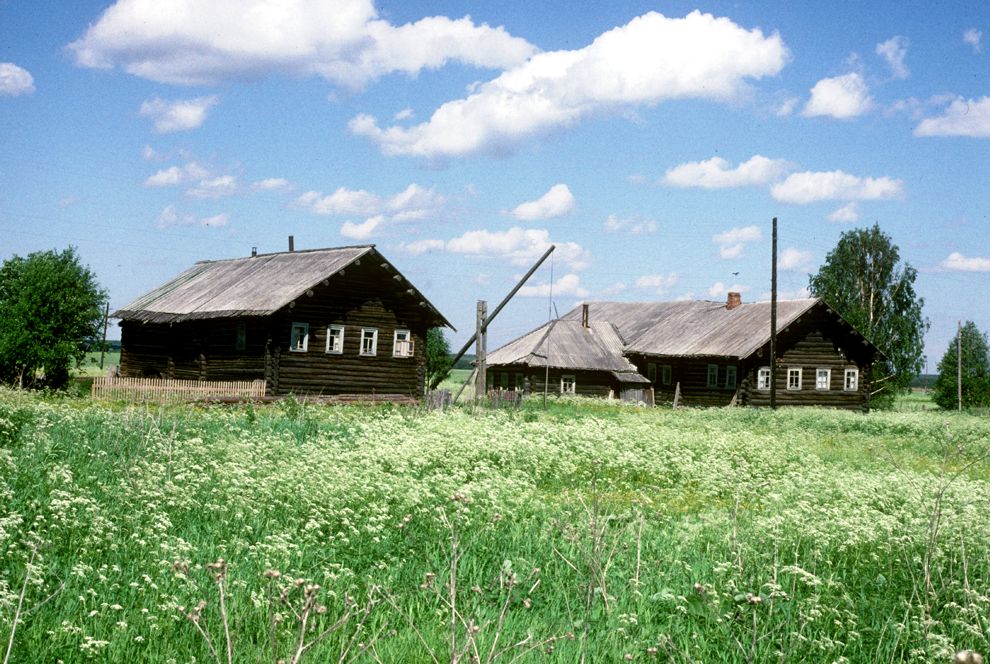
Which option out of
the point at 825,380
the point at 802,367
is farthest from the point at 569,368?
the point at 825,380

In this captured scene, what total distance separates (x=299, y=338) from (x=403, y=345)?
12.7ft

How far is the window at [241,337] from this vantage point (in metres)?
30.6

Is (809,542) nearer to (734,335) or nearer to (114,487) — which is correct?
(114,487)

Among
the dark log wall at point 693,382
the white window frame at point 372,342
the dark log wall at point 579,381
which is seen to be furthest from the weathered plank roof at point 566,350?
the white window frame at point 372,342

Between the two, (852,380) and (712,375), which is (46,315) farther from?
(852,380)

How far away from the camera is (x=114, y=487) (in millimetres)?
7859

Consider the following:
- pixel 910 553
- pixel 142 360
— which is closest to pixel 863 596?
pixel 910 553

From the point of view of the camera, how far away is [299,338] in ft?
98.2

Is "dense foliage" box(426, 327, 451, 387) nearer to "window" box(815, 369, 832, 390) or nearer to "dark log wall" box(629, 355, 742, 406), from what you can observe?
"dark log wall" box(629, 355, 742, 406)

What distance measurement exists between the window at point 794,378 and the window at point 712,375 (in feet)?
9.91

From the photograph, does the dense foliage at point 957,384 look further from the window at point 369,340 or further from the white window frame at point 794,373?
the window at point 369,340

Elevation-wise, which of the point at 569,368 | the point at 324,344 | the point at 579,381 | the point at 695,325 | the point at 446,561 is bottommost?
the point at 446,561

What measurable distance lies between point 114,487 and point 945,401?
50.2 metres

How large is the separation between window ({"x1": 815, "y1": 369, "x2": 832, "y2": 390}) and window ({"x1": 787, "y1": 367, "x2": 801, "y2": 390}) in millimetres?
990
